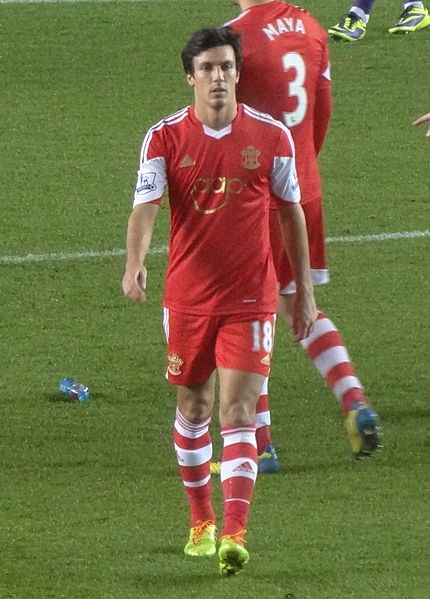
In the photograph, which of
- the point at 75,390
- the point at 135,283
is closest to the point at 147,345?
the point at 75,390

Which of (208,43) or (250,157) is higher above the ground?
(208,43)

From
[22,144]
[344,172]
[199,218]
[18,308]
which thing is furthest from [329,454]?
[22,144]

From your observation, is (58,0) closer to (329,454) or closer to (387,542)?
(329,454)

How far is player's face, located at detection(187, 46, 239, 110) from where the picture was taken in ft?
19.9

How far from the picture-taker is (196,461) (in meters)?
6.49

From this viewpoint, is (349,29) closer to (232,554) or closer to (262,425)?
(262,425)

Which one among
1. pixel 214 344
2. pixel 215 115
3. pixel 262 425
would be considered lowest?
pixel 262 425

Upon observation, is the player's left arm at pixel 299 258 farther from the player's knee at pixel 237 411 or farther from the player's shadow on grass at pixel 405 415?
the player's shadow on grass at pixel 405 415

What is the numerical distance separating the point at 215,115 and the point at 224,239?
1.41 ft

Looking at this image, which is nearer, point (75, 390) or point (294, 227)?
point (294, 227)

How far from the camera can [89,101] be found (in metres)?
14.2

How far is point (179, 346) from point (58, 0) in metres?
10.6

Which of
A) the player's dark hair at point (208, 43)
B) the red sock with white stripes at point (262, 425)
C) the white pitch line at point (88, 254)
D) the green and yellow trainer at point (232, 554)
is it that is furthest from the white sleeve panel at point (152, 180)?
the white pitch line at point (88, 254)

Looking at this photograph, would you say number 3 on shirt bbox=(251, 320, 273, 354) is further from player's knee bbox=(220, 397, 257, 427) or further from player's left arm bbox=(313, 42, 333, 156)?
player's left arm bbox=(313, 42, 333, 156)
